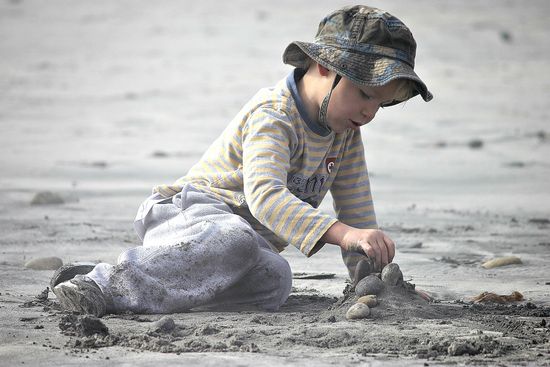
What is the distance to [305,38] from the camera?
50.4 feet

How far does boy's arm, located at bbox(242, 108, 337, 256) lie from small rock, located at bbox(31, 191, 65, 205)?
2682 millimetres

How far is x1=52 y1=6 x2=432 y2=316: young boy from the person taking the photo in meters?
3.72

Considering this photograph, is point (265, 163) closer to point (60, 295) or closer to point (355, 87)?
point (355, 87)

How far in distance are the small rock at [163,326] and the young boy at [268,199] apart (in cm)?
35

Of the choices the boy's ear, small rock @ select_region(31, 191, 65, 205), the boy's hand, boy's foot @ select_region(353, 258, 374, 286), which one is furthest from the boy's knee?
small rock @ select_region(31, 191, 65, 205)

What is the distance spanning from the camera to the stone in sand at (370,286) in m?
3.73

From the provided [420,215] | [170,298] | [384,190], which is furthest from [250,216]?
[384,190]

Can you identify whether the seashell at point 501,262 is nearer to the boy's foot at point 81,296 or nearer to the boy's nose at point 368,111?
the boy's nose at point 368,111

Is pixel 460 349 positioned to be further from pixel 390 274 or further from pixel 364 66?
pixel 364 66

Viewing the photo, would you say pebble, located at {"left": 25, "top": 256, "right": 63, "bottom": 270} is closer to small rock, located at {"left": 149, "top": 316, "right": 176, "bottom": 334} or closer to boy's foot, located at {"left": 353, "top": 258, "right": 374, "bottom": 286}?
small rock, located at {"left": 149, "top": 316, "right": 176, "bottom": 334}

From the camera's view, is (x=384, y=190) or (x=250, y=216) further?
(x=384, y=190)

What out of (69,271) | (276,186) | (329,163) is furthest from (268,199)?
(69,271)

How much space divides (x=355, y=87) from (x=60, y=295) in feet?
4.18

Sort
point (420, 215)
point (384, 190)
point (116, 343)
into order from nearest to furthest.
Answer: point (116, 343), point (420, 215), point (384, 190)
